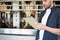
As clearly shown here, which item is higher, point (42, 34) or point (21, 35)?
point (42, 34)

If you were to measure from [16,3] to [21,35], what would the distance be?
2.39 ft

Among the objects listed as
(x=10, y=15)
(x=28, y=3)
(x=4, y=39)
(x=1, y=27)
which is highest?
(x=28, y=3)

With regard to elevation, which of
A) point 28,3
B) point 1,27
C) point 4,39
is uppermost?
point 28,3

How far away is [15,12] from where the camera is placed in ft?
13.3

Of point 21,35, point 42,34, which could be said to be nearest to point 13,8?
point 21,35

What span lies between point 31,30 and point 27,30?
9 centimetres

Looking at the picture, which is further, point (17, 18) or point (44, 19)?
point (17, 18)

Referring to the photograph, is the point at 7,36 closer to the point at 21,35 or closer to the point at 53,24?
the point at 21,35

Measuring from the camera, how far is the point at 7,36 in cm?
405

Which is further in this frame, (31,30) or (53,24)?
(31,30)

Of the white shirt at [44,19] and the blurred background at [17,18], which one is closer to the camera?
the white shirt at [44,19]

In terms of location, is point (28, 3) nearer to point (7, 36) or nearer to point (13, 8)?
point (13, 8)

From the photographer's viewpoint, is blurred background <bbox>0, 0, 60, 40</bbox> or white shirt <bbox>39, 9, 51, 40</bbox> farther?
blurred background <bbox>0, 0, 60, 40</bbox>

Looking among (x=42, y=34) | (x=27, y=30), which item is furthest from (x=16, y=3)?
(x=42, y=34)
